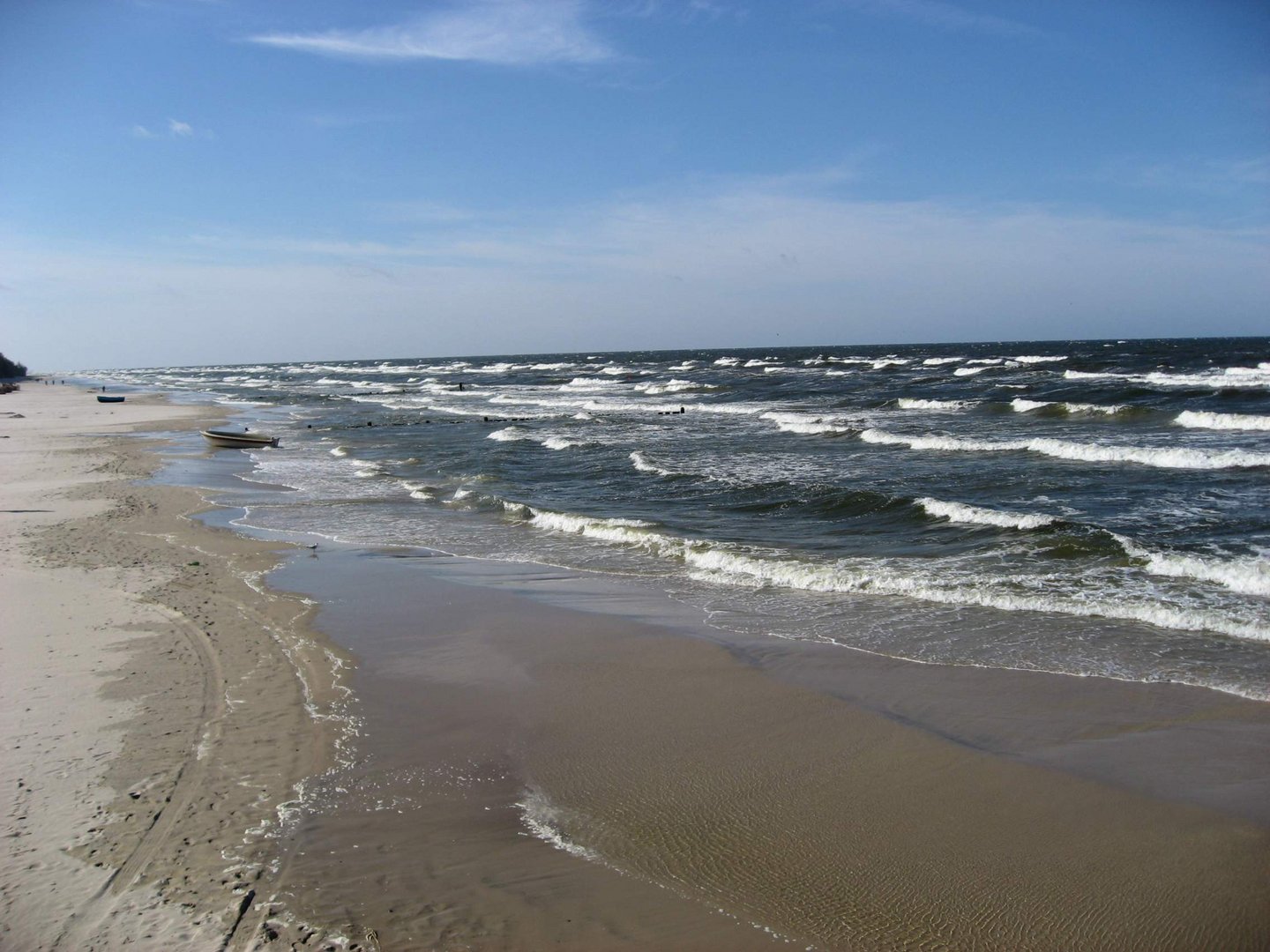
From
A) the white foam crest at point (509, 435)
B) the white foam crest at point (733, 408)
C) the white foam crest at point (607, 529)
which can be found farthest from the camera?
the white foam crest at point (733, 408)

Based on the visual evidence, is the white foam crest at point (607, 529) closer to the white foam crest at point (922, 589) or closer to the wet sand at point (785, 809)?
the white foam crest at point (922, 589)

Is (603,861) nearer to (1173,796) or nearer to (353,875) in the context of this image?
(353,875)

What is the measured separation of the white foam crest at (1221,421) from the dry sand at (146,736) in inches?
1048

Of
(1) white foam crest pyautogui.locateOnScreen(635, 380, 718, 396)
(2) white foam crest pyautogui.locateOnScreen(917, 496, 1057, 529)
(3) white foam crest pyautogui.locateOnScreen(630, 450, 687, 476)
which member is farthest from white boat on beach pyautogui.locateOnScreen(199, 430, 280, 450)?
(1) white foam crest pyautogui.locateOnScreen(635, 380, 718, 396)

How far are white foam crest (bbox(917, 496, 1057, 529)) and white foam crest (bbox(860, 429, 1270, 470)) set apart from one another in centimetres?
695

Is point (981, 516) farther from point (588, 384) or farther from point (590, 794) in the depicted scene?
point (588, 384)

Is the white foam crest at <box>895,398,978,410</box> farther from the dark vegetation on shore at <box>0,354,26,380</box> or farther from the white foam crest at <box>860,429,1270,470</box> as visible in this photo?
the dark vegetation on shore at <box>0,354,26,380</box>

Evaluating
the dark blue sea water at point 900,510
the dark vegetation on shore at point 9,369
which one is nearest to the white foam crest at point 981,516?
the dark blue sea water at point 900,510

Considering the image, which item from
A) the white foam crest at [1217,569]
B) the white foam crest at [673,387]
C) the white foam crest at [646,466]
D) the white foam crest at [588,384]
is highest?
the white foam crest at [588,384]

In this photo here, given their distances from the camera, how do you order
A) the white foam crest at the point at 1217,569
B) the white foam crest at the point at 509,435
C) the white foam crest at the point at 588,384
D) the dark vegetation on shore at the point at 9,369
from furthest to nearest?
the dark vegetation on shore at the point at 9,369, the white foam crest at the point at 588,384, the white foam crest at the point at 509,435, the white foam crest at the point at 1217,569

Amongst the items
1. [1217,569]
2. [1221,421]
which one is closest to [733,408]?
[1221,421]

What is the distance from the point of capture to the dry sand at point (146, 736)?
171 inches

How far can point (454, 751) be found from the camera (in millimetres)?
6305

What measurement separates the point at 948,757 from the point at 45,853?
581 cm
